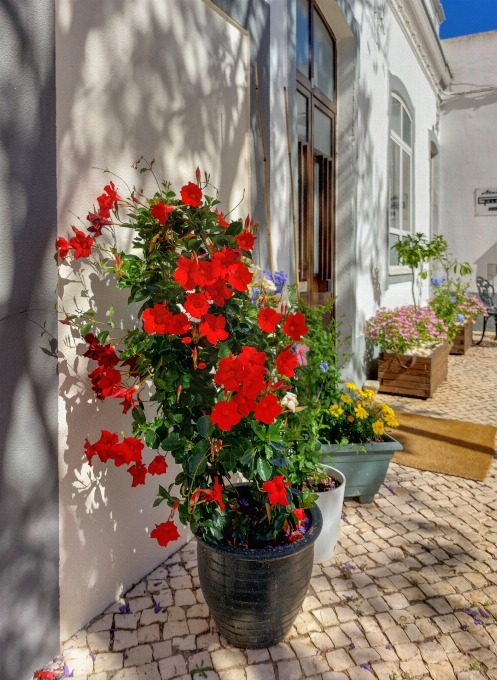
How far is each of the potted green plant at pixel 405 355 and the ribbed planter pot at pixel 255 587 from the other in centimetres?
399

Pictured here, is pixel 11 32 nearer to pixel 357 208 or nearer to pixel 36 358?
pixel 36 358

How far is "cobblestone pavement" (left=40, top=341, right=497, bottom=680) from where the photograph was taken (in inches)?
77.2

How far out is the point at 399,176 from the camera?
7.82 meters

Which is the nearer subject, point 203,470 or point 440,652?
point 203,470

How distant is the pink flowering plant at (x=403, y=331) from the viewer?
5.77 meters

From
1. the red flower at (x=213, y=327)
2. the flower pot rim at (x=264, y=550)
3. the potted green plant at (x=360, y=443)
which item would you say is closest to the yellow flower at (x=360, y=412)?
the potted green plant at (x=360, y=443)

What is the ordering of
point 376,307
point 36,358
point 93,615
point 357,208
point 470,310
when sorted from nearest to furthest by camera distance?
point 36,358 < point 93,615 < point 357,208 < point 376,307 < point 470,310

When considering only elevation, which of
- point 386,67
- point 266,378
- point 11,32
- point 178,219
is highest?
point 386,67

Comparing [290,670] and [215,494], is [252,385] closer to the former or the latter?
[215,494]

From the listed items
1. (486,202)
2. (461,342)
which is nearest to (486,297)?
(461,342)

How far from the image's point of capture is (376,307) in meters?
6.46

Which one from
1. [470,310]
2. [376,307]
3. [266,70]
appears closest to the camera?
[266,70]

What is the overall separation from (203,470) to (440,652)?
3.71 feet

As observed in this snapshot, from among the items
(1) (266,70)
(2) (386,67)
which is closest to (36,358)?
(1) (266,70)
